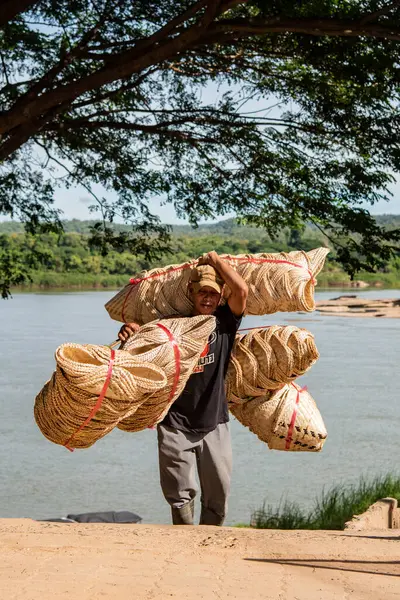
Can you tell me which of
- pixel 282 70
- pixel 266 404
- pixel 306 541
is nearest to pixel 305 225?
pixel 282 70

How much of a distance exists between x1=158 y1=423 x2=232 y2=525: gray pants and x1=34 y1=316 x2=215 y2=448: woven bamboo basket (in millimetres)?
220

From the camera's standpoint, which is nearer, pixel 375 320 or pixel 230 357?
pixel 230 357

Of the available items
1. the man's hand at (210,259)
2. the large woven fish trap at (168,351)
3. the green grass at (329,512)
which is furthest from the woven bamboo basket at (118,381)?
the green grass at (329,512)

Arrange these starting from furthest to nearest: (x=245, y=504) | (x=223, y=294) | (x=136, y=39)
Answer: (x=245, y=504) < (x=136, y=39) < (x=223, y=294)

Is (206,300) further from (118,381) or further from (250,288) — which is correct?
(118,381)

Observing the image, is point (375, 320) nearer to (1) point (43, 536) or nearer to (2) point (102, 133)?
(2) point (102, 133)

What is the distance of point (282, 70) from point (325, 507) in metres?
4.40

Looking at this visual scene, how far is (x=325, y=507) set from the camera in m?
8.76

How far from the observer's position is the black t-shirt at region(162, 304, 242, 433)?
4711 mm

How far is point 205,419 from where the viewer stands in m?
4.71

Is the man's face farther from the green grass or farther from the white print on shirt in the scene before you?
the green grass

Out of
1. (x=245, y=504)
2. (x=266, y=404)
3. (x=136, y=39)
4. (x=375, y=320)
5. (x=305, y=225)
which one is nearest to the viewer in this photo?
(x=266, y=404)

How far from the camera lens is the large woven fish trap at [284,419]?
5.36m

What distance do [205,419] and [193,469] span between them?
28 centimetres
